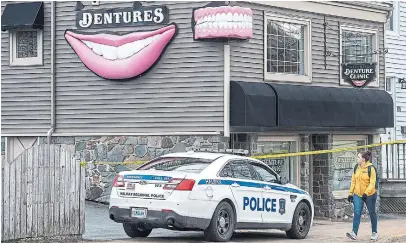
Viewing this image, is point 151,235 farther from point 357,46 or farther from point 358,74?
point 357,46

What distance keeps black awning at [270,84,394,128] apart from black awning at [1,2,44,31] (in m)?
5.94

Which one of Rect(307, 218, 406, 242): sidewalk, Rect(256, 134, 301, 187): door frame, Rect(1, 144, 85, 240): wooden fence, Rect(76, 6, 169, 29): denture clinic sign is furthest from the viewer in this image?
Rect(256, 134, 301, 187): door frame

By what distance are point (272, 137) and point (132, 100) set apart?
341 centimetres

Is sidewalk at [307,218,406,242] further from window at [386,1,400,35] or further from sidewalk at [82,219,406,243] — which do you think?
window at [386,1,400,35]

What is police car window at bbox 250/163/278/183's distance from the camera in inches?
681

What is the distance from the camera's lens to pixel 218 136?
2166cm

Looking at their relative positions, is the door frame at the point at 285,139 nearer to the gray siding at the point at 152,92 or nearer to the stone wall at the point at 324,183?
the stone wall at the point at 324,183

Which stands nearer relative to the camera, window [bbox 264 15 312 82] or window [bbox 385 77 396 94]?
window [bbox 264 15 312 82]

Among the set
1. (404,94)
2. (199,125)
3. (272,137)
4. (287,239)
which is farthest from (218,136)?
(404,94)

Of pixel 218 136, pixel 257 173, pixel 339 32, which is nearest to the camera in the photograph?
pixel 257 173

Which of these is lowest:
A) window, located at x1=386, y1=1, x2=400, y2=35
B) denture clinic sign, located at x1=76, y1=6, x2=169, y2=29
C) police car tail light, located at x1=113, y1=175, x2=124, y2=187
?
police car tail light, located at x1=113, y1=175, x2=124, y2=187

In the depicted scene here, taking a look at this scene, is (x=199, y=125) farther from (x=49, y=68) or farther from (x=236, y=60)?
(x=49, y=68)

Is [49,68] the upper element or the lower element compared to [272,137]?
upper

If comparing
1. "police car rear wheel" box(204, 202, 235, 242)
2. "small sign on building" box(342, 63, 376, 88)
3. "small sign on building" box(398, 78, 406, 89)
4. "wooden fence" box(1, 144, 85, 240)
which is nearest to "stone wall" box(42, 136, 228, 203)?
"small sign on building" box(342, 63, 376, 88)
